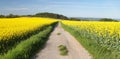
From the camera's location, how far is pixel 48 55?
1457 centimetres

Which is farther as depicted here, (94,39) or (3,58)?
(94,39)

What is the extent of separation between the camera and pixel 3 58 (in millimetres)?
11445

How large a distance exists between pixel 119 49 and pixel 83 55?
110 inches

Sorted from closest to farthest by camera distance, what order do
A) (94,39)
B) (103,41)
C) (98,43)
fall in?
(103,41) → (98,43) → (94,39)

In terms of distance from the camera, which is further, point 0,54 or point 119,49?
point 0,54

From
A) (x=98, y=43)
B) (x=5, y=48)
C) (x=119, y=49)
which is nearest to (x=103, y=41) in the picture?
(x=98, y=43)

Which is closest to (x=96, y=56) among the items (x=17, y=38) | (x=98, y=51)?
(x=98, y=51)

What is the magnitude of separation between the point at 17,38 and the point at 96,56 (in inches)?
234

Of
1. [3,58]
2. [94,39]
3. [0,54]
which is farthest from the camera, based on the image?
[94,39]

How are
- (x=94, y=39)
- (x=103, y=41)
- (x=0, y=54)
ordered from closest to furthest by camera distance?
(x=0, y=54)
(x=103, y=41)
(x=94, y=39)

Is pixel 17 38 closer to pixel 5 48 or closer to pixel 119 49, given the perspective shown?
pixel 5 48

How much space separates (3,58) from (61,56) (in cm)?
364

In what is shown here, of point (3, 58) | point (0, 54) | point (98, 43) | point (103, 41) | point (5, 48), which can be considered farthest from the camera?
point (98, 43)

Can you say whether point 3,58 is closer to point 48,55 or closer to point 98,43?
point 48,55
